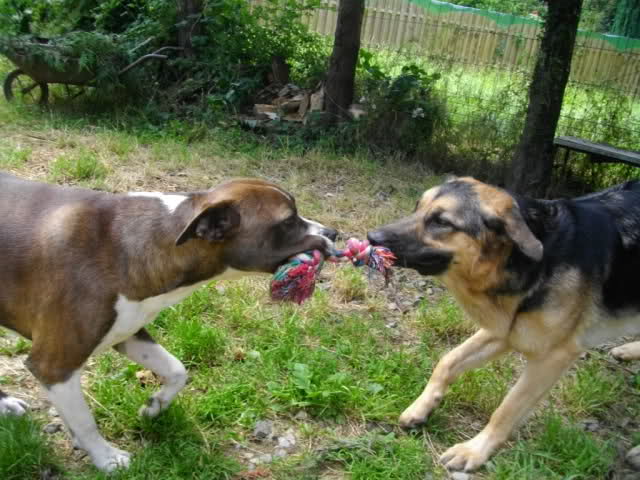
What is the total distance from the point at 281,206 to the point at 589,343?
2.10 meters

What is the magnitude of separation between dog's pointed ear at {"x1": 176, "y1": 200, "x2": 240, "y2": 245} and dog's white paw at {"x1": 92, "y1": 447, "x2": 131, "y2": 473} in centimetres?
122

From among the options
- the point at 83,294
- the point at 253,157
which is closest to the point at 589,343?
the point at 83,294

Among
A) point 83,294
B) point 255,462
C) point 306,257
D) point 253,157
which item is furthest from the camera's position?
point 253,157

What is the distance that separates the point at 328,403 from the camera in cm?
379

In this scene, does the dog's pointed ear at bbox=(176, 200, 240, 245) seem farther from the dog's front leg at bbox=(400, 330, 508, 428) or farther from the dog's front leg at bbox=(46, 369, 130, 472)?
the dog's front leg at bbox=(400, 330, 508, 428)

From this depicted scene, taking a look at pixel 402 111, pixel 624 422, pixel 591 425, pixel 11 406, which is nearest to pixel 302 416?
pixel 11 406

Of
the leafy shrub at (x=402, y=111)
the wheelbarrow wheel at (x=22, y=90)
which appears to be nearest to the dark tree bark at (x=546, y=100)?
the leafy shrub at (x=402, y=111)

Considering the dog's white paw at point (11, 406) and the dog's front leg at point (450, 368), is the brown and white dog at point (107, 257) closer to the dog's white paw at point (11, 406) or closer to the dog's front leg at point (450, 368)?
the dog's white paw at point (11, 406)

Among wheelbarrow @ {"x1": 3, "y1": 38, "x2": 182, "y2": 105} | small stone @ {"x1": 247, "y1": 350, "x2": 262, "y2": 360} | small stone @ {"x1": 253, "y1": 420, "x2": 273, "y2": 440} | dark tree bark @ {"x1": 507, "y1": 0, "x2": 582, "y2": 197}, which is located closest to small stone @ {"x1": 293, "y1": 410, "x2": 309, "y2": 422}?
small stone @ {"x1": 253, "y1": 420, "x2": 273, "y2": 440}

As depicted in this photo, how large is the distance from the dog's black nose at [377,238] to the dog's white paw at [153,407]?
5.04 ft

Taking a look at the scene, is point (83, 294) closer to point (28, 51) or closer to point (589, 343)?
point (589, 343)

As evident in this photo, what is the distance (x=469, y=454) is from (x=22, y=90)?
8.79 metres

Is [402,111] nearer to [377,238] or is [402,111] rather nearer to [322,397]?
[377,238]

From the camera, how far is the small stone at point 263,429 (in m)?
3.62
